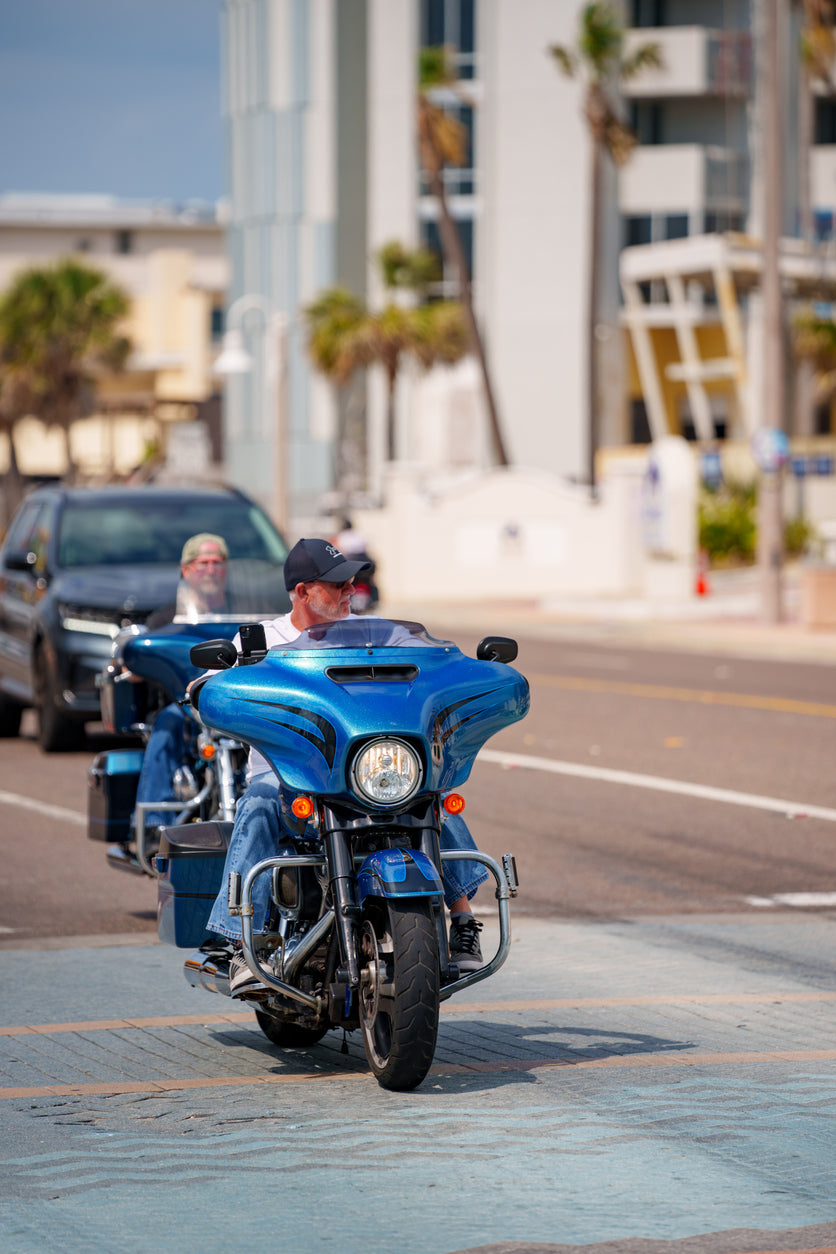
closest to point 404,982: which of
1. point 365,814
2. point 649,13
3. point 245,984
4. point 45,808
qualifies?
point 365,814

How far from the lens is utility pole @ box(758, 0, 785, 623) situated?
2800 cm

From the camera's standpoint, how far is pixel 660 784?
13.2 meters

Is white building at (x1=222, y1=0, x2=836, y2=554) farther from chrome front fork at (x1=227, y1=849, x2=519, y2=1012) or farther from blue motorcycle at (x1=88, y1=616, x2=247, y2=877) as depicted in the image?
chrome front fork at (x1=227, y1=849, x2=519, y2=1012)

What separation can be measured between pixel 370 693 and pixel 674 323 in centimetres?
4982

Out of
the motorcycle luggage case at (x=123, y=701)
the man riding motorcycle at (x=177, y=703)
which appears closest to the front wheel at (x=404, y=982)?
the man riding motorcycle at (x=177, y=703)

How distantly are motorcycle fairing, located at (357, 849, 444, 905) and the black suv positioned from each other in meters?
8.43

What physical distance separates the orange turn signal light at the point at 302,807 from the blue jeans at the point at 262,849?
21 cm

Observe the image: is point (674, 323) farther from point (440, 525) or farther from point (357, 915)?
point (357, 915)

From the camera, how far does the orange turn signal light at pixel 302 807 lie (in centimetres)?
589

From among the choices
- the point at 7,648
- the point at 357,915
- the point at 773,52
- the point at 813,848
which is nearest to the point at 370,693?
the point at 357,915

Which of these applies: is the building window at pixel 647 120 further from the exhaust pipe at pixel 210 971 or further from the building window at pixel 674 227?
the exhaust pipe at pixel 210 971

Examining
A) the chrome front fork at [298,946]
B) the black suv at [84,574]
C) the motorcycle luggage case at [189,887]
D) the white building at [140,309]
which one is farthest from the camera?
the white building at [140,309]

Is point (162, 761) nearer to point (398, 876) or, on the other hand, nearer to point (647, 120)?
point (398, 876)

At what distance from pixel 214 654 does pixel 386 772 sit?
0.96m
